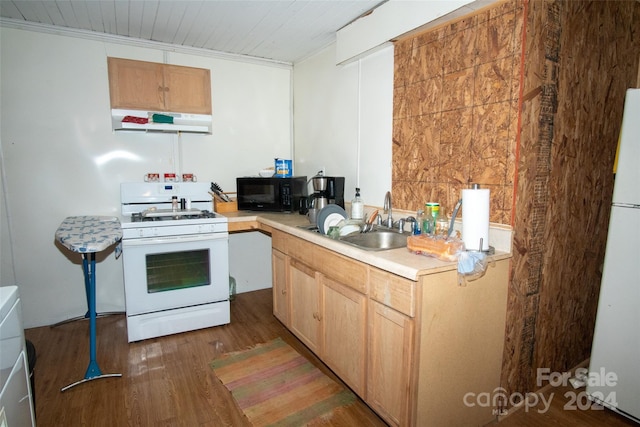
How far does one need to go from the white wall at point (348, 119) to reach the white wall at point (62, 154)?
942mm

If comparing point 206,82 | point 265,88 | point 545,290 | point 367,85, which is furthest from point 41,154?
point 545,290

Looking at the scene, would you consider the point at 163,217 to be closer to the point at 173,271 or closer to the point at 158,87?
the point at 173,271

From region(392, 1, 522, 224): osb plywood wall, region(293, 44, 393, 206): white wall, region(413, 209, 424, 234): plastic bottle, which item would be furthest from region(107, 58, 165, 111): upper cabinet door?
region(413, 209, 424, 234): plastic bottle

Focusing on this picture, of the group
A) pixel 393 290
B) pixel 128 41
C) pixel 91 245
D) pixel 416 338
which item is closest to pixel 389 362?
pixel 416 338

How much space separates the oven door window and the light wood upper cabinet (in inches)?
56.9

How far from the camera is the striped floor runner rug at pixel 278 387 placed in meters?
1.96

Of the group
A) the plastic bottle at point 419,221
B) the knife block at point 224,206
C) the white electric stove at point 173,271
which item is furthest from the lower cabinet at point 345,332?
the knife block at point 224,206

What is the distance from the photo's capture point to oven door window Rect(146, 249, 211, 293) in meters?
2.79

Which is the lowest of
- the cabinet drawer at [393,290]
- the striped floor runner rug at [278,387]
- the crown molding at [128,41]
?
the striped floor runner rug at [278,387]

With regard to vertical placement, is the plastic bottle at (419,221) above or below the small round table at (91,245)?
above

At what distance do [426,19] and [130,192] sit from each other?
2.84 m

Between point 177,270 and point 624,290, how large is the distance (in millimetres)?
3017

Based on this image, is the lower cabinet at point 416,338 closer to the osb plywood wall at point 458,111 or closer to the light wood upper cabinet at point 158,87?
the osb plywood wall at point 458,111

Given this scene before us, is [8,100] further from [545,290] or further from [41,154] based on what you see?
[545,290]
